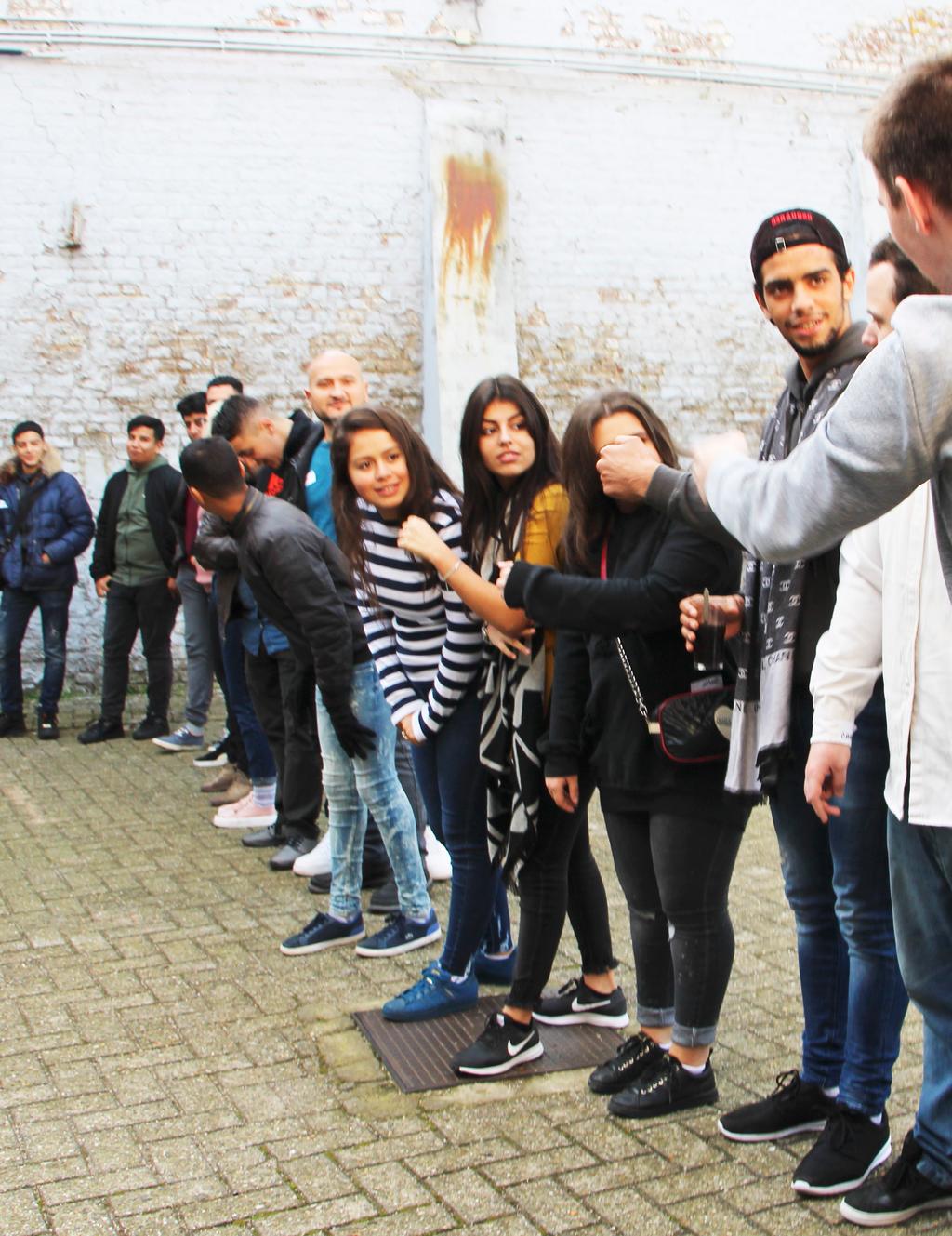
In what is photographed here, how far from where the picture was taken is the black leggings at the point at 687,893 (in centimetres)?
362

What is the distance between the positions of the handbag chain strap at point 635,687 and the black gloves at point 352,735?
64.5 inches

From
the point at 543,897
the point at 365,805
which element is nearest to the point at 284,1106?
the point at 543,897

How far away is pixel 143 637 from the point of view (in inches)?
386

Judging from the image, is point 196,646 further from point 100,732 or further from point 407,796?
point 407,796

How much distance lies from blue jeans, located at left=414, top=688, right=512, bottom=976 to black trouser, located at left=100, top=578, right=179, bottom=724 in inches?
220

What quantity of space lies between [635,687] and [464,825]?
3.19 ft

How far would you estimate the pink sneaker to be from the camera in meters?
7.14

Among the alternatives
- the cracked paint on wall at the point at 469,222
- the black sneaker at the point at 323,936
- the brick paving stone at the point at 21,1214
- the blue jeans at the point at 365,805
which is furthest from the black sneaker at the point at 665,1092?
the cracked paint on wall at the point at 469,222

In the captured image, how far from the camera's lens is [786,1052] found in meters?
4.15

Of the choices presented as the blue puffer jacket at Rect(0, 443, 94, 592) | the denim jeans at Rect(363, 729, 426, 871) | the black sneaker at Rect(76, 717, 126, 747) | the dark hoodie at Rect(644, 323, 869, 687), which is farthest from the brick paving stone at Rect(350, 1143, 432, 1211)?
the blue puffer jacket at Rect(0, 443, 94, 592)

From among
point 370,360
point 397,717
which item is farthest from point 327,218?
point 397,717

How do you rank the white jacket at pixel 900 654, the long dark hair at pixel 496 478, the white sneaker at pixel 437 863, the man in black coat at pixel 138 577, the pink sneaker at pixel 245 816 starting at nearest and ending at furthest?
the white jacket at pixel 900 654 → the long dark hair at pixel 496 478 → the white sneaker at pixel 437 863 → the pink sneaker at pixel 245 816 → the man in black coat at pixel 138 577

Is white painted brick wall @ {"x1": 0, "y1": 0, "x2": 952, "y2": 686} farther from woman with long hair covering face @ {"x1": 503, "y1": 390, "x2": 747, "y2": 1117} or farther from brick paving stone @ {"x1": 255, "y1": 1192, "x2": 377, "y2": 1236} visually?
brick paving stone @ {"x1": 255, "y1": 1192, "x2": 377, "y2": 1236}

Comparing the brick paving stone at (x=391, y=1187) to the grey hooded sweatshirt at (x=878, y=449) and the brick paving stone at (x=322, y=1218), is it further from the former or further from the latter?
the grey hooded sweatshirt at (x=878, y=449)
